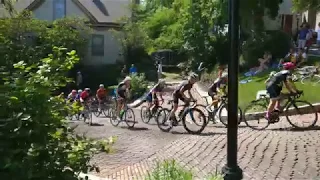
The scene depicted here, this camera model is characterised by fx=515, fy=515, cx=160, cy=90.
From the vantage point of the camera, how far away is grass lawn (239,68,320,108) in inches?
659

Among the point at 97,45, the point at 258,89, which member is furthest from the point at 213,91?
the point at 97,45

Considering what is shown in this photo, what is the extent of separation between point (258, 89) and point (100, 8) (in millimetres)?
27510

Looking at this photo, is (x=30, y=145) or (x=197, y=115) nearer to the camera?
(x=30, y=145)

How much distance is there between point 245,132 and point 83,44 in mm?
26936

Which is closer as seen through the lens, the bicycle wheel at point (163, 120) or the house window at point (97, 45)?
the bicycle wheel at point (163, 120)

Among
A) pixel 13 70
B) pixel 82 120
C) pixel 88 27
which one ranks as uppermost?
pixel 88 27

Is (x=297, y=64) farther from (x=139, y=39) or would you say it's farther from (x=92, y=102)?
(x=139, y=39)

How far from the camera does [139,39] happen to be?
41.2 metres

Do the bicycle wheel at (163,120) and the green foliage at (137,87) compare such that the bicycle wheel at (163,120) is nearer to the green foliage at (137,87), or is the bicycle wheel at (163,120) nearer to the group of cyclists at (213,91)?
the group of cyclists at (213,91)

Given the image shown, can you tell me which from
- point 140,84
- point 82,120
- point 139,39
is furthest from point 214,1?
point 82,120

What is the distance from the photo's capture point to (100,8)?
45.5 meters

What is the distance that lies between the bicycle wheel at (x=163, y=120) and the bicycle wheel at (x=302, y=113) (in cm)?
383

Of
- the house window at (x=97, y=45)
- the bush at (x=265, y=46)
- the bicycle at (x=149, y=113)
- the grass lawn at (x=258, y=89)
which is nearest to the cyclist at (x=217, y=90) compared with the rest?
the grass lawn at (x=258, y=89)

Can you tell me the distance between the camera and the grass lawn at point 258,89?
16731mm
